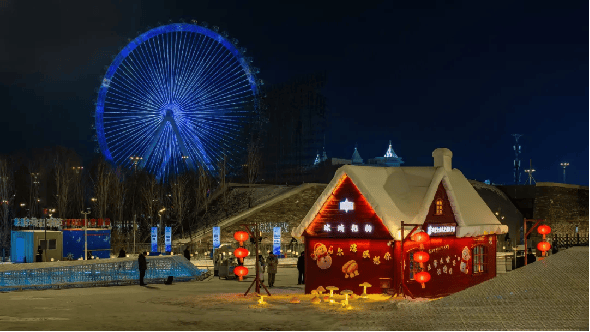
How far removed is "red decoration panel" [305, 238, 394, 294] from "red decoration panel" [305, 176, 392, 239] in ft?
0.78

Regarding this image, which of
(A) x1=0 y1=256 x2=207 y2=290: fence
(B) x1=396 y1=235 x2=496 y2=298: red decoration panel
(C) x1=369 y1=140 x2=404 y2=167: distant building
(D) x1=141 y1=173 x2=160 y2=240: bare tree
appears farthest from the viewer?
(C) x1=369 y1=140 x2=404 y2=167: distant building

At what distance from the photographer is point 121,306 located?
1798cm

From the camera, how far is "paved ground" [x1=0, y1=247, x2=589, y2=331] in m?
13.3

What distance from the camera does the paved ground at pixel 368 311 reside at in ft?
43.8

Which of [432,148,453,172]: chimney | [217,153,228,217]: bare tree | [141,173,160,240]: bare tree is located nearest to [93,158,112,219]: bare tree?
[141,173,160,240]: bare tree

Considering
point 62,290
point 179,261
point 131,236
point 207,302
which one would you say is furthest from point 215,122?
point 207,302

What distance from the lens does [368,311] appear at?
52.3 ft

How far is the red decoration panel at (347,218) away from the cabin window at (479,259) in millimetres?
5397

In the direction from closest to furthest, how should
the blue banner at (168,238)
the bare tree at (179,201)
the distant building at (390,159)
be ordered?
the blue banner at (168,238) < the bare tree at (179,201) < the distant building at (390,159)

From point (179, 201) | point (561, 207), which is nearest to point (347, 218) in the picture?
point (179, 201)

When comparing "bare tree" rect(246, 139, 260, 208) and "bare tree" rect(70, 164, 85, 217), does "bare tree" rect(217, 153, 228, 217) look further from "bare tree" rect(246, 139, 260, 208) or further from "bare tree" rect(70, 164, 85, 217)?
"bare tree" rect(70, 164, 85, 217)

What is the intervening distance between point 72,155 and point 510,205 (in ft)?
175

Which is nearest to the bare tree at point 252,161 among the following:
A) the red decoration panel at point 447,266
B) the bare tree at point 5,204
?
the bare tree at point 5,204

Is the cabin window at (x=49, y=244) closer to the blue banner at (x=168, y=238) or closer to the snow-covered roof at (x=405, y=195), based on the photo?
the blue banner at (x=168, y=238)
